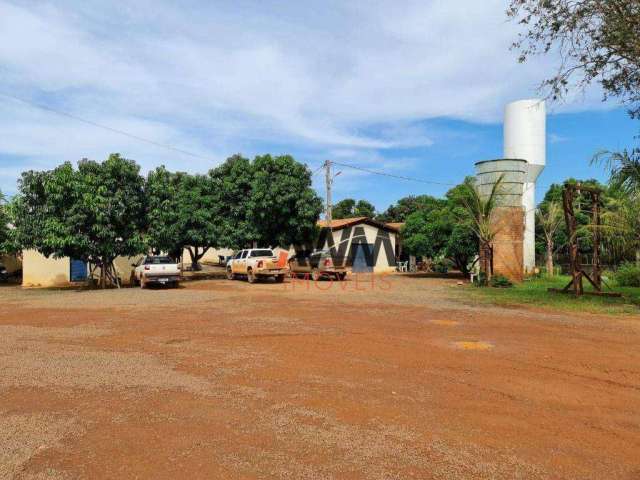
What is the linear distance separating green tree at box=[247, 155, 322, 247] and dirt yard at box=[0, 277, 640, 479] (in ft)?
56.7

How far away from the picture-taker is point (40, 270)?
26.9m

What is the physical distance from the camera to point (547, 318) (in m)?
12.1

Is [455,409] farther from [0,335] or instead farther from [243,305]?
[243,305]

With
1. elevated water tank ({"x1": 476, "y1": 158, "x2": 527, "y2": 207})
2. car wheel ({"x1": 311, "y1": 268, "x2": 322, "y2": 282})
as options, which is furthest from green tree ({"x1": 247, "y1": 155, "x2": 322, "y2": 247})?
elevated water tank ({"x1": 476, "y1": 158, "x2": 527, "y2": 207})

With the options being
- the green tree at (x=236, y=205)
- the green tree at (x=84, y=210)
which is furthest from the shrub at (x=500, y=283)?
the green tree at (x=84, y=210)

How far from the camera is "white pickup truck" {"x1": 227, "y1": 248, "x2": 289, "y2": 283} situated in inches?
984

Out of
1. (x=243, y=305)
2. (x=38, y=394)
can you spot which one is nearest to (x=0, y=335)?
(x=38, y=394)

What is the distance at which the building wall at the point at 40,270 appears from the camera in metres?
26.7

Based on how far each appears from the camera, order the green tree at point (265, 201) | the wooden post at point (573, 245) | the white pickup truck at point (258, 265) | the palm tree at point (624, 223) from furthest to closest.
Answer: the green tree at point (265, 201)
the white pickup truck at point (258, 265)
the wooden post at point (573, 245)
the palm tree at point (624, 223)

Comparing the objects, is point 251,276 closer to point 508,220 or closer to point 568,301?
point 508,220

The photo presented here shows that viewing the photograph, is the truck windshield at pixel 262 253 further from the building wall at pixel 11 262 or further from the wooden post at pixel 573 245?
the building wall at pixel 11 262

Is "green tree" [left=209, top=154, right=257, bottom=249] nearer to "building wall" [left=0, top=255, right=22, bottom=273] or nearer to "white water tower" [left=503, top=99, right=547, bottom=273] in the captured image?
"building wall" [left=0, top=255, right=22, bottom=273]

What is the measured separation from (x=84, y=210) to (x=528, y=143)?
77.6ft

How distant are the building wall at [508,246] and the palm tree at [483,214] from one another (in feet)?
2.67
